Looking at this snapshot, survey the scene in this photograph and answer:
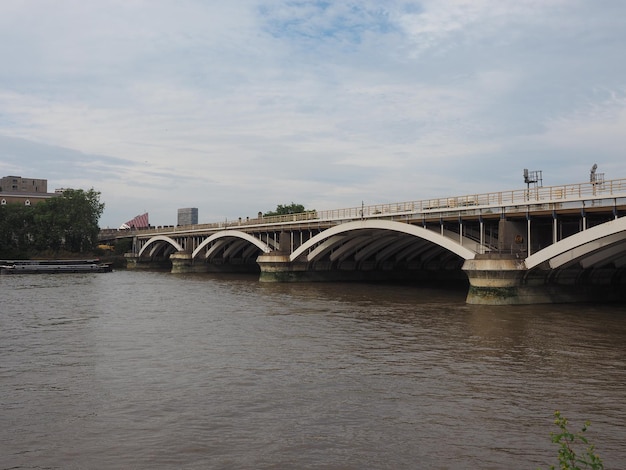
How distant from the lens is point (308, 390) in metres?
14.5

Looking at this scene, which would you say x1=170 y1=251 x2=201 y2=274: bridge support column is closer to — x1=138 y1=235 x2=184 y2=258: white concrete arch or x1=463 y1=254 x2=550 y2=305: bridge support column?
x1=138 y1=235 x2=184 y2=258: white concrete arch

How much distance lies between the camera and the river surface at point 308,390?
10.3m

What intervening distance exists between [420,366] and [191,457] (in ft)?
29.8

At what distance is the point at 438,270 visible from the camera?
60000 millimetres

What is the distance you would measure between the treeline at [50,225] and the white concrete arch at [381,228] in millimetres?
63081

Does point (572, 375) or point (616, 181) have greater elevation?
point (616, 181)

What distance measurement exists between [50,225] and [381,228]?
79240mm

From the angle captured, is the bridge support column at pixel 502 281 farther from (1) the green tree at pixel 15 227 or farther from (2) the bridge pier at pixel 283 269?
(1) the green tree at pixel 15 227

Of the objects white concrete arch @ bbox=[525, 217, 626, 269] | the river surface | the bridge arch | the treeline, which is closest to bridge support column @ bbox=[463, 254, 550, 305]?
white concrete arch @ bbox=[525, 217, 626, 269]

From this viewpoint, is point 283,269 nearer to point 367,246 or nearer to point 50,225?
point 367,246

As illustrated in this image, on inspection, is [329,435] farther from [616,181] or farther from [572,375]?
[616,181]

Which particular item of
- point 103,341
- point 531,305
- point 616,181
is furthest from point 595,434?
point 531,305

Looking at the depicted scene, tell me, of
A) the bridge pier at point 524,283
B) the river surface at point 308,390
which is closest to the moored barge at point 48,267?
the river surface at point 308,390

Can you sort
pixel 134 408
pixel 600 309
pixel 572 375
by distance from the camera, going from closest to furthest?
pixel 134 408 → pixel 572 375 → pixel 600 309
